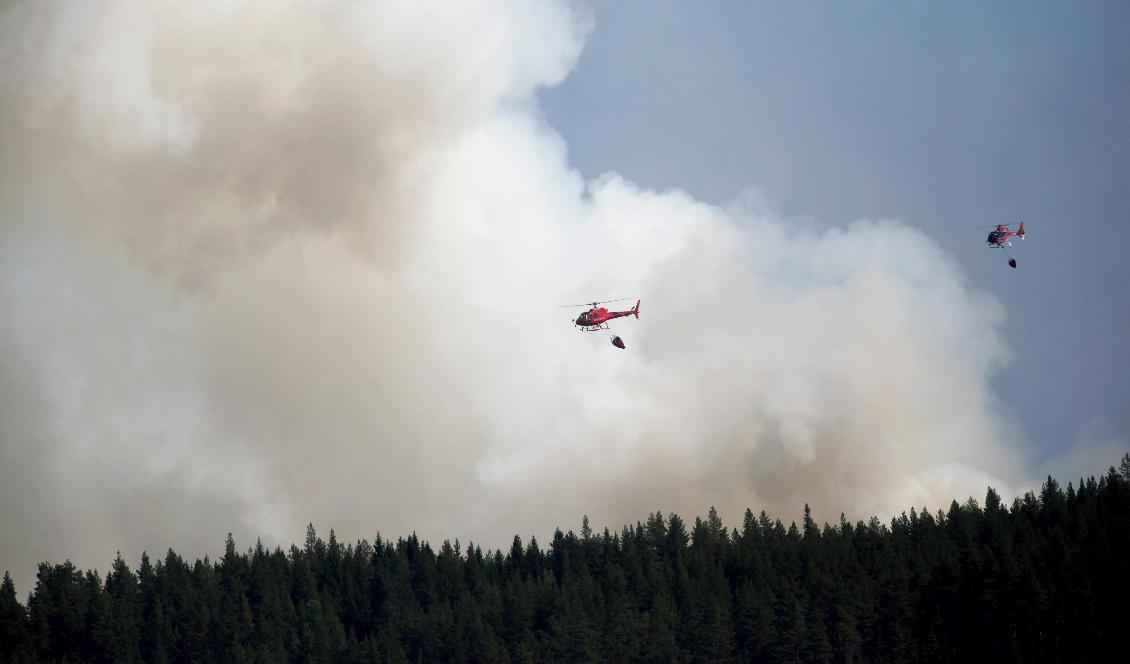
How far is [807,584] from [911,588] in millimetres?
11891

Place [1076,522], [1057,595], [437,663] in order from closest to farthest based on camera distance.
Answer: [1057,595] < [437,663] < [1076,522]

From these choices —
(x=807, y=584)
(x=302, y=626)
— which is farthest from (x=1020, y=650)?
(x=302, y=626)

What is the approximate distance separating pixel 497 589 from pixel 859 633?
44958 mm

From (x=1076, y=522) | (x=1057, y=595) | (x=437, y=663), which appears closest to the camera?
(x=1057, y=595)

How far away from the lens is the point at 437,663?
18312 centimetres

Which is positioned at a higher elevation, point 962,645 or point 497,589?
point 497,589

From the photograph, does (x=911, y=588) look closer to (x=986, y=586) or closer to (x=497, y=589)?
(x=986, y=586)

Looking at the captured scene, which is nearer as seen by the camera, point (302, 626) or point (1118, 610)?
point (1118, 610)

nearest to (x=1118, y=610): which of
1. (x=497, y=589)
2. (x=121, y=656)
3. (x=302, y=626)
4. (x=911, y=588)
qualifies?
(x=911, y=588)

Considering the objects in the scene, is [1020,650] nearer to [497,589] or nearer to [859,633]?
[859,633]

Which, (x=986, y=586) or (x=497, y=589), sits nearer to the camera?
(x=986, y=586)

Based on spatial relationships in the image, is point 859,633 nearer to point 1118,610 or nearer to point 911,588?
point 911,588

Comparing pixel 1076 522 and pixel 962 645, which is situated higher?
pixel 1076 522

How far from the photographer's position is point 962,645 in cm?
A: 17900
